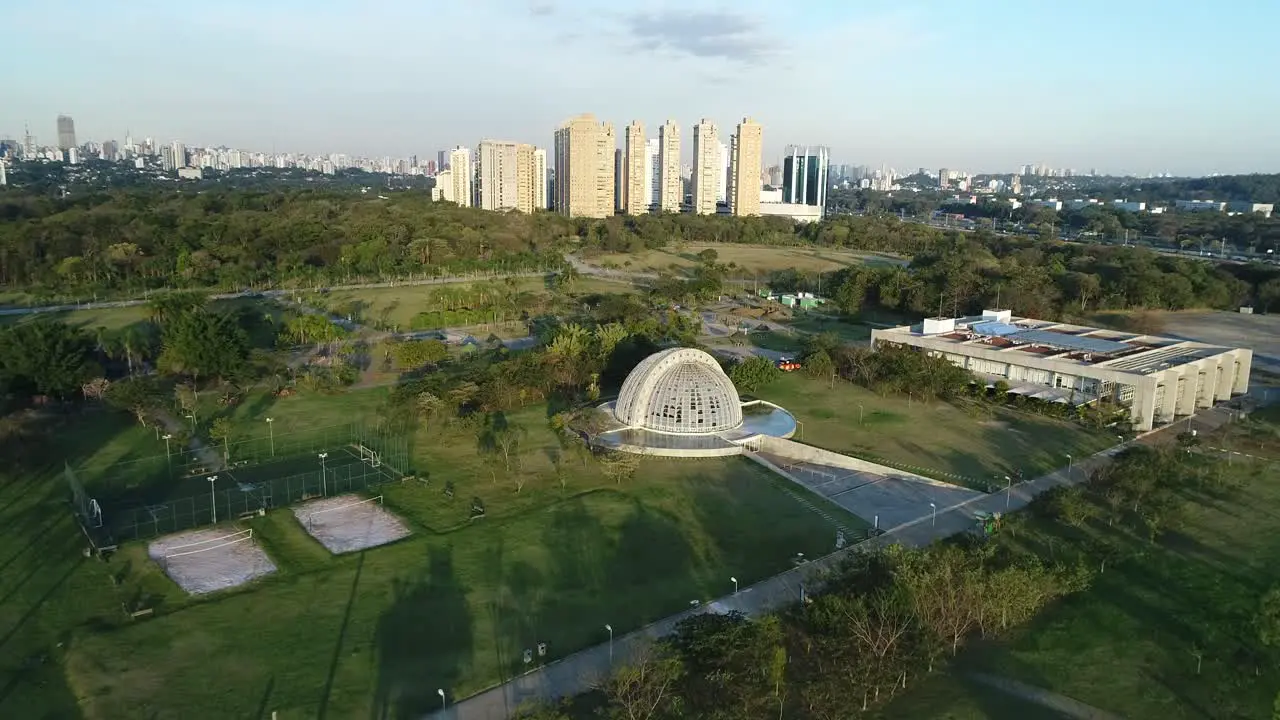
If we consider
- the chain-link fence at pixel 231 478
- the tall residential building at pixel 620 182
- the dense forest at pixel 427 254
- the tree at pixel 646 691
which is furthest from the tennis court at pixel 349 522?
the tall residential building at pixel 620 182

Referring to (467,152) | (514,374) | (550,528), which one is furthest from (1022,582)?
(467,152)

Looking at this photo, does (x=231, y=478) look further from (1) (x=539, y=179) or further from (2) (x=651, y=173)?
(2) (x=651, y=173)

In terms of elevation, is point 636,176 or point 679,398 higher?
point 636,176

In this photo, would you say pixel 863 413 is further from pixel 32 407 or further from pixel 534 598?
pixel 32 407

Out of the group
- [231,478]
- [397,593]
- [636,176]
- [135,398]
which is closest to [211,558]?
[397,593]

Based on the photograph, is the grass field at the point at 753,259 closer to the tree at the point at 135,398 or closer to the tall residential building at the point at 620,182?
the tall residential building at the point at 620,182

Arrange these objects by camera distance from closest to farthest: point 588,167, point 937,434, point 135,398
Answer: point 135,398
point 937,434
point 588,167

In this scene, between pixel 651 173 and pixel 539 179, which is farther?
pixel 651 173

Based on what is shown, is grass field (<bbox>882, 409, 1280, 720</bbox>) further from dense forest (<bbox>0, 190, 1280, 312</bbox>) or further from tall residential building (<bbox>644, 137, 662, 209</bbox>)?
tall residential building (<bbox>644, 137, 662, 209</bbox>)
